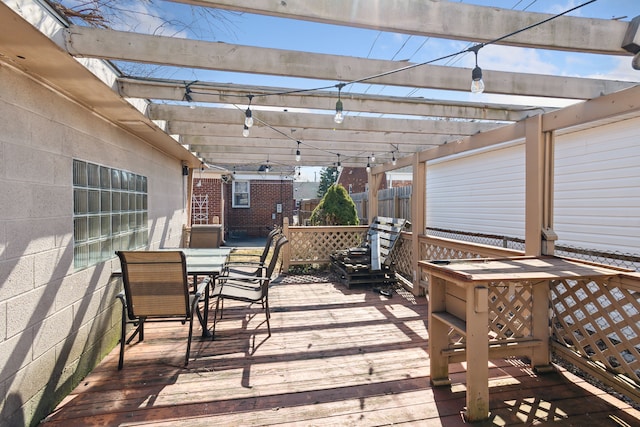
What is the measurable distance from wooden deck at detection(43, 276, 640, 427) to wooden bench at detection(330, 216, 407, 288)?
198 cm

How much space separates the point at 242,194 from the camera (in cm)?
1491

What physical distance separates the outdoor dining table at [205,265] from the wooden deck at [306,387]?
268mm

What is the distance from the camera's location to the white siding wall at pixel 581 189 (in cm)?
455

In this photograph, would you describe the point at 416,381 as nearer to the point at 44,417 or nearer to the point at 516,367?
the point at 516,367

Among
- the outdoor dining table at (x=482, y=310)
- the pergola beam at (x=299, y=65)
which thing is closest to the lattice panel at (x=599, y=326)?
the outdoor dining table at (x=482, y=310)

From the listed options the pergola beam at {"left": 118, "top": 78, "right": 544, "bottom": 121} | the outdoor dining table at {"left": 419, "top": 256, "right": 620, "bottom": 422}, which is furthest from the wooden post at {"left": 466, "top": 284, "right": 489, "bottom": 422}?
the pergola beam at {"left": 118, "top": 78, "right": 544, "bottom": 121}

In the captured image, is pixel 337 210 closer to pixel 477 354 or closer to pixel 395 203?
Result: pixel 395 203

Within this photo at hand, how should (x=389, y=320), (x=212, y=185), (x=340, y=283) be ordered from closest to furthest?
(x=389, y=320), (x=340, y=283), (x=212, y=185)

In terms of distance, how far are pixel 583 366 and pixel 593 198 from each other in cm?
337

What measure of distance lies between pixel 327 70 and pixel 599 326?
3.15 meters

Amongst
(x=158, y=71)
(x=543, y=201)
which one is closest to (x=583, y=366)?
(x=543, y=201)

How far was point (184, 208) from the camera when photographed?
24.5ft

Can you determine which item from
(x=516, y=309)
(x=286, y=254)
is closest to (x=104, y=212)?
(x=286, y=254)

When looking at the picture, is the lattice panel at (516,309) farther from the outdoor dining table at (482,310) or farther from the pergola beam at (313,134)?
the pergola beam at (313,134)
